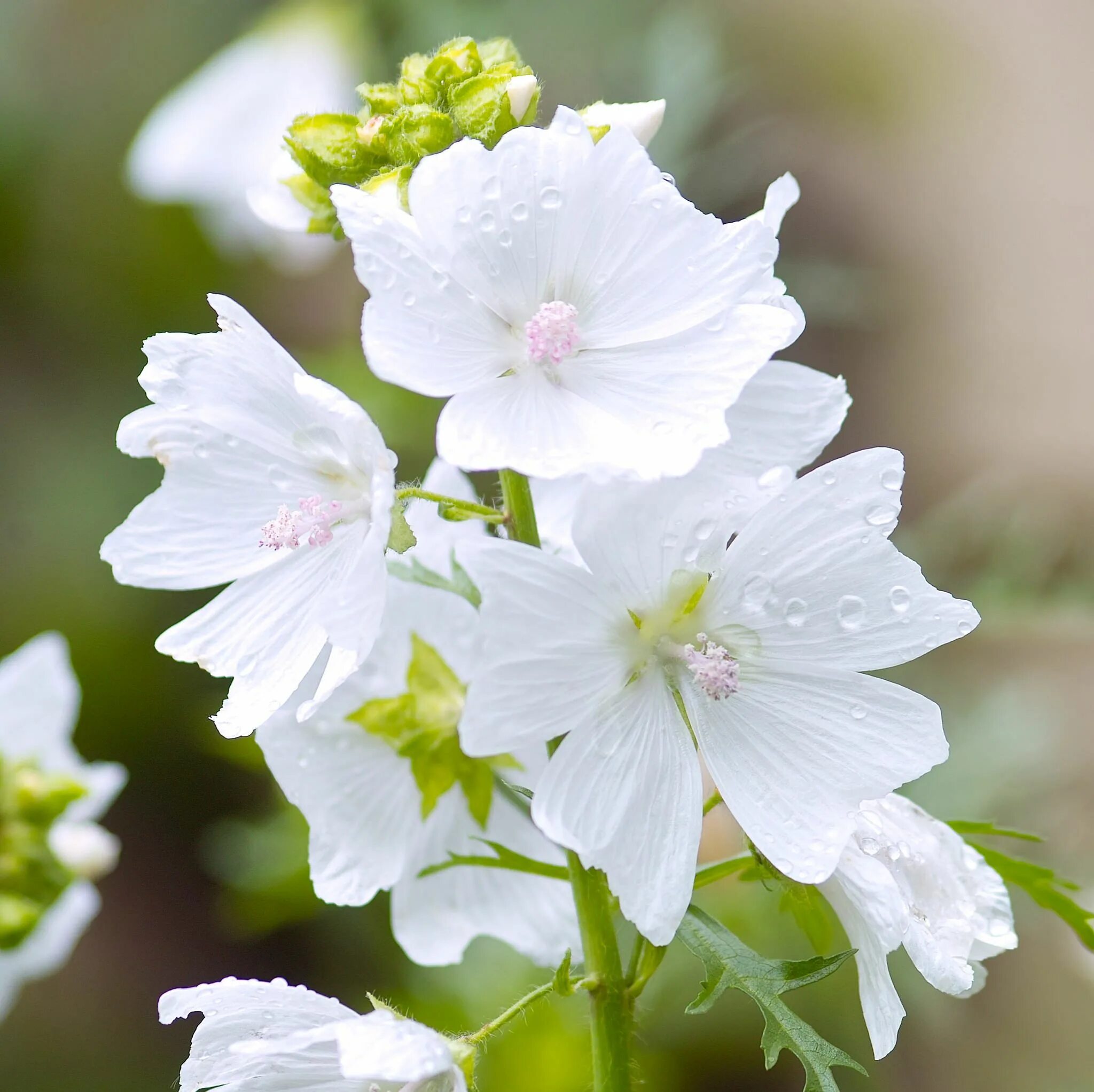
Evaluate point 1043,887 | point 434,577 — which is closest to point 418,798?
point 434,577

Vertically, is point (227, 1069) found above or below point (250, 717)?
below

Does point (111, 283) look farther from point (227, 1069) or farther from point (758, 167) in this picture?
point (227, 1069)

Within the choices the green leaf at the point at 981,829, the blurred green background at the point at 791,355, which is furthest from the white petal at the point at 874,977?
the blurred green background at the point at 791,355

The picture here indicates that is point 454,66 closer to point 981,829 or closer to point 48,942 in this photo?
point 981,829

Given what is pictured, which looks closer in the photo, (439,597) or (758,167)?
(439,597)

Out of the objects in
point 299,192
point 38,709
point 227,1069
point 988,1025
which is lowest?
point 988,1025

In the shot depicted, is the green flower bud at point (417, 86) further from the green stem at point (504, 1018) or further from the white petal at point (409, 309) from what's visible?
the green stem at point (504, 1018)

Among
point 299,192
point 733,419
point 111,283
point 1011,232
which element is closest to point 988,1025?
point 1011,232
